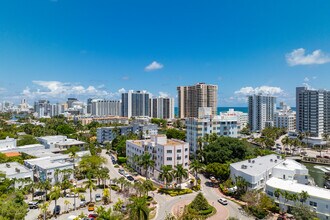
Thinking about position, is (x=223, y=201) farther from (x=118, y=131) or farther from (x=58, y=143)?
(x=118, y=131)

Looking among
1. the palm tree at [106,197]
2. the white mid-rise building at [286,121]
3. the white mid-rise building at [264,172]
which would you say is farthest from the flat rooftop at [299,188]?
the white mid-rise building at [286,121]

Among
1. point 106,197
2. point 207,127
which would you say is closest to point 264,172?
point 106,197

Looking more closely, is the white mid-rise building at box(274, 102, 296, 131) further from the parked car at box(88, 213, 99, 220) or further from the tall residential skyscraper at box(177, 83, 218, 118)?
the parked car at box(88, 213, 99, 220)

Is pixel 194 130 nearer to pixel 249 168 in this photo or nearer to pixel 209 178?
pixel 209 178

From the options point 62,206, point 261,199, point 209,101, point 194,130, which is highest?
point 209,101

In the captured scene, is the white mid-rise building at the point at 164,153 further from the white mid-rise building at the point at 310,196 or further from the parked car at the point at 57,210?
the parked car at the point at 57,210

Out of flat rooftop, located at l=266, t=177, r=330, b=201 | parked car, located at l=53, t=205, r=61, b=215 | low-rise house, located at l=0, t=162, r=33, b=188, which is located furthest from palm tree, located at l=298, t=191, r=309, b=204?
low-rise house, located at l=0, t=162, r=33, b=188

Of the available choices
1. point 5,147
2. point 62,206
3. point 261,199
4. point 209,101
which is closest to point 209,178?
point 261,199
